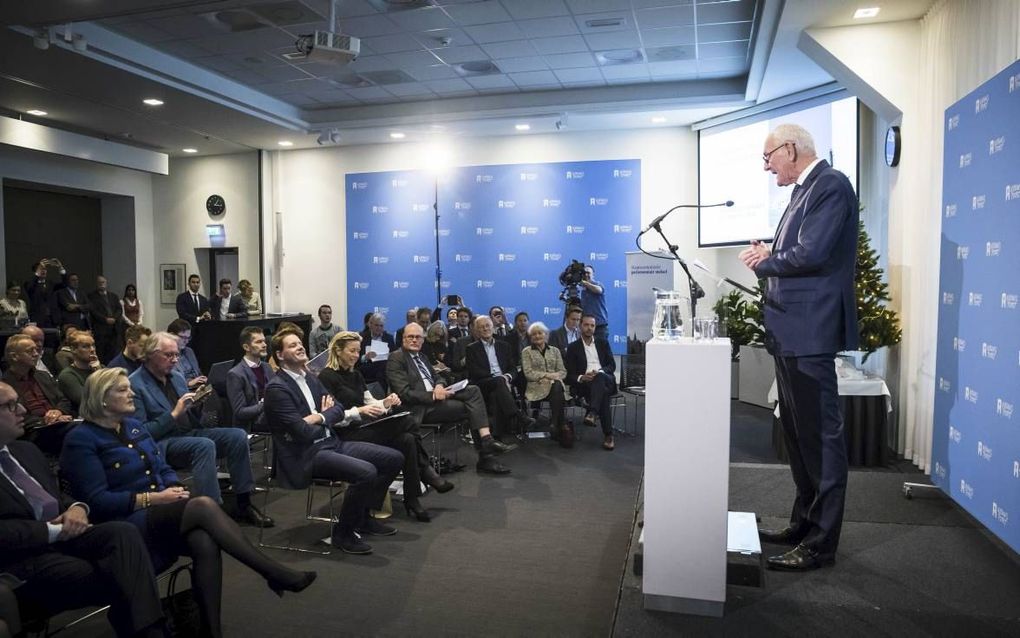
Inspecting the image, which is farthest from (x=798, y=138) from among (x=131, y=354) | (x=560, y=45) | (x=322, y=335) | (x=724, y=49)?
(x=322, y=335)

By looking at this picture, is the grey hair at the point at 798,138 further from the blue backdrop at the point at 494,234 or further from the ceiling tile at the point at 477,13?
the blue backdrop at the point at 494,234

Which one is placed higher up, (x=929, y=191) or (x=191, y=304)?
(x=929, y=191)

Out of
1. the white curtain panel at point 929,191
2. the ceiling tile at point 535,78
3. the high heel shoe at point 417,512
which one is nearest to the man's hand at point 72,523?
the high heel shoe at point 417,512

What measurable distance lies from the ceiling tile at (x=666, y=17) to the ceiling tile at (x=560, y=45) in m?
0.74

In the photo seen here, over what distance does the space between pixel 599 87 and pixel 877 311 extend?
510 centimetres

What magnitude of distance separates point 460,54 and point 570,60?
126cm

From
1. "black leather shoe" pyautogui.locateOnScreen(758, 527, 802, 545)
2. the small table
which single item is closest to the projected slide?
the small table

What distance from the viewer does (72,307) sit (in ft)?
31.5

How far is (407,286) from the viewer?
10.8 m

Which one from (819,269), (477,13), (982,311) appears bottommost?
(982,311)

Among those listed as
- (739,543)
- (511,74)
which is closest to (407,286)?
(511,74)

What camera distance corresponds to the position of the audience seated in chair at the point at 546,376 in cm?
636

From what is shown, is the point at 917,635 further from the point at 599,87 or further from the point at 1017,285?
the point at 599,87

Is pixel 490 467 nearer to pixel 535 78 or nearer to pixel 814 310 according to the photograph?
pixel 814 310
